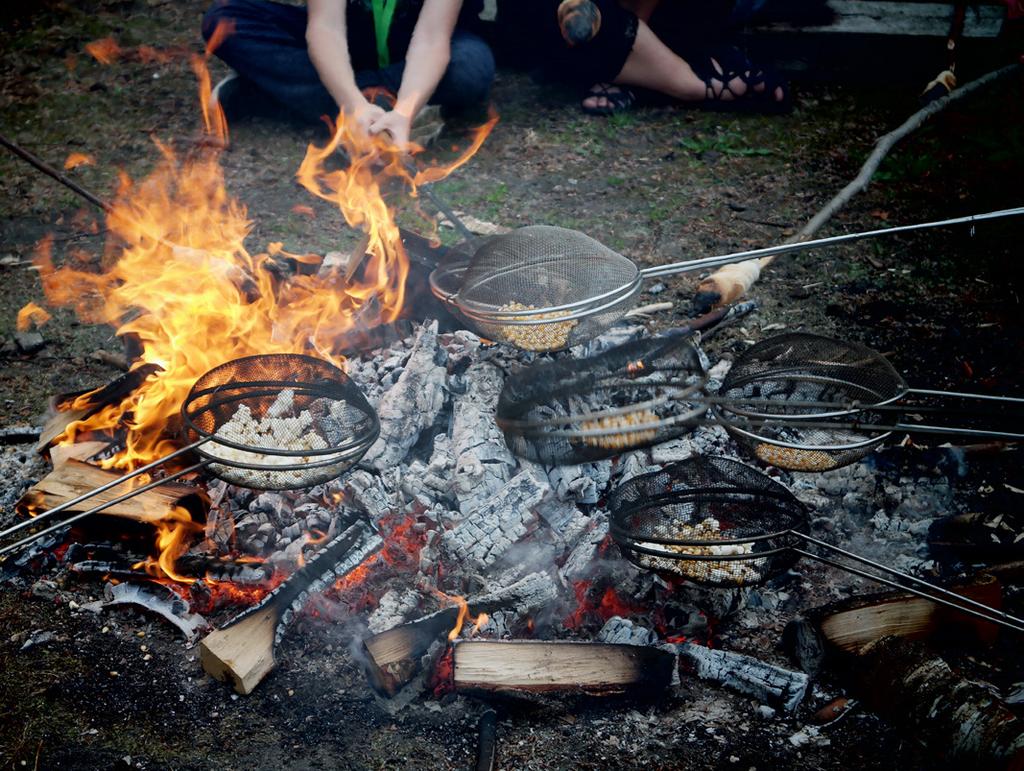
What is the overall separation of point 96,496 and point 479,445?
158 centimetres

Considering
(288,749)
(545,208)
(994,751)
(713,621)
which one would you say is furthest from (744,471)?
(545,208)

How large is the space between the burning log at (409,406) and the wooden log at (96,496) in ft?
2.56

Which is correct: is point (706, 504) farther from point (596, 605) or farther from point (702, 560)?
point (596, 605)

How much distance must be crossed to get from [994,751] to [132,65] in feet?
26.1

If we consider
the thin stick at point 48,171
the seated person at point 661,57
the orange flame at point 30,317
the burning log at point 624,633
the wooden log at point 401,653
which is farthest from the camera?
the seated person at point 661,57

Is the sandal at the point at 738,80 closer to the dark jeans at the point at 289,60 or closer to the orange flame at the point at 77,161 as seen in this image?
the dark jeans at the point at 289,60

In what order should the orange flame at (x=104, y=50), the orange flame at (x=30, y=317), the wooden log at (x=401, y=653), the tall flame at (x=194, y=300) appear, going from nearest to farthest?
the wooden log at (x=401, y=653) → the tall flame at (x=194, y=300) → the orange flame at (x=30, y=317) → the orange flame at (x=104, y=50)

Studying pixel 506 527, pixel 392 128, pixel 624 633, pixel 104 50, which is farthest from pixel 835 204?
pixel 104 50

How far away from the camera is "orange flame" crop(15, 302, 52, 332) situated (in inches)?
173

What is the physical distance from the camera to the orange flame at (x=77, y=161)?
587 centimetres

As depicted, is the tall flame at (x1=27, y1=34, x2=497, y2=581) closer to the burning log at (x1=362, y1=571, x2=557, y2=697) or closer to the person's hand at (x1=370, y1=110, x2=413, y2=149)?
the person's hand at (x1=370, y1=110, x2=413, y2=149)

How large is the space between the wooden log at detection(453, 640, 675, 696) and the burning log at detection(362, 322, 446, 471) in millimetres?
1010

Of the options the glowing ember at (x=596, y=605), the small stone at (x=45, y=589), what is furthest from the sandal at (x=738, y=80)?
the small stone at (x=45, y=589)

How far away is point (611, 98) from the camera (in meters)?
6.69
